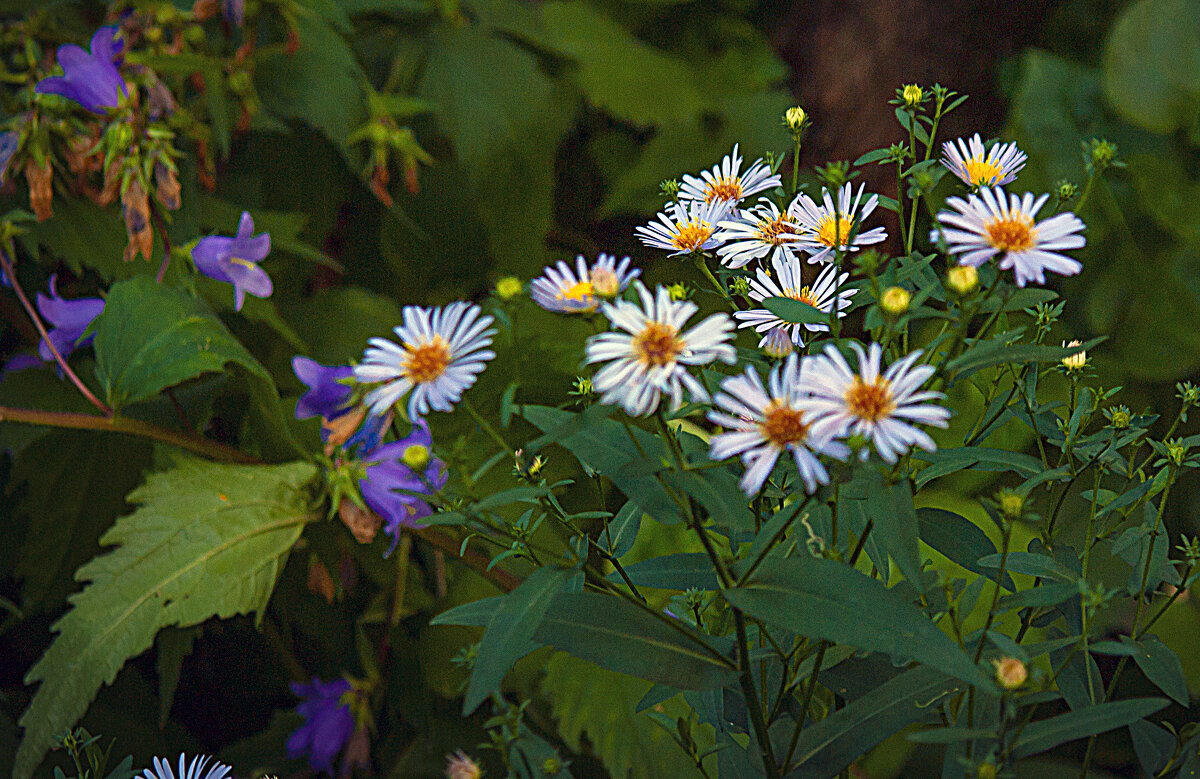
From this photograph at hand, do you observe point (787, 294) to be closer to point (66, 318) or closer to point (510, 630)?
point (510, 630)

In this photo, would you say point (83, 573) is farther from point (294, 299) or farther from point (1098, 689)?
point (1098, 689)

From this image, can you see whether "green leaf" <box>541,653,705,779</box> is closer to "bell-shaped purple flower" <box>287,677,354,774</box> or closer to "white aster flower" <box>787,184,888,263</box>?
"bell-shaped purple flower" <box>287,677,354,774</box>

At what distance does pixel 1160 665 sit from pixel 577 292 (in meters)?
0.22

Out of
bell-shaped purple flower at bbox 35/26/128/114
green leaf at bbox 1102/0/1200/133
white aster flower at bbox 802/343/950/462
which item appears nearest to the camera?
white aster flower at bbox 802/343/950/462

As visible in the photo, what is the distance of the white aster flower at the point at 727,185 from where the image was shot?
0.98 feet

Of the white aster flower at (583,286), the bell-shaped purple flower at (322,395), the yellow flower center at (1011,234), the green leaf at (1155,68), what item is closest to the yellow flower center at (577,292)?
the white aster flower at (583,286)

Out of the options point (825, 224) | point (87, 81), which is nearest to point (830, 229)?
point (825, 224)

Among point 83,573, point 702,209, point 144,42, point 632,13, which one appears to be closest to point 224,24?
point 144,42

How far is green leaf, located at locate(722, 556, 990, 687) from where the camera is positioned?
0.73 feet

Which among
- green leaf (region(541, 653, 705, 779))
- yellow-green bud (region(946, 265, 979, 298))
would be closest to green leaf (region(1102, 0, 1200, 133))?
green leaf (region(541, 653, 705, 779))

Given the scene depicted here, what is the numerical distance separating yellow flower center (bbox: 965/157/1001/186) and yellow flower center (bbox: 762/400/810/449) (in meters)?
0.11

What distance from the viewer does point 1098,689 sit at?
0.30 metres

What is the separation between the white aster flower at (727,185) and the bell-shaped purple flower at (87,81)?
1.48 ft

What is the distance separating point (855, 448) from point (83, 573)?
44 cm
